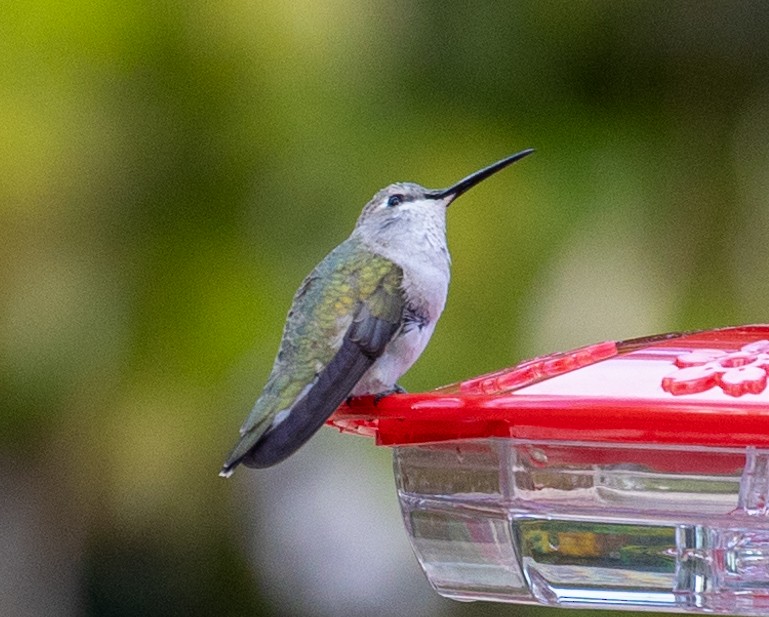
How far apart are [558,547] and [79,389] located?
3228mm

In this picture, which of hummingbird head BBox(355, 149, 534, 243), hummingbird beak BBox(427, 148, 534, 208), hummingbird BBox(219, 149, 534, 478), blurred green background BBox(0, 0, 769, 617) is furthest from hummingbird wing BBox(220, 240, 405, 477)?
blurred green background BBox(0, 0, 769, 617)

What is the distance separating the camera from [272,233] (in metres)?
5.26

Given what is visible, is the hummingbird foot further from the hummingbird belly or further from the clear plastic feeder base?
the clear plastic feeder base

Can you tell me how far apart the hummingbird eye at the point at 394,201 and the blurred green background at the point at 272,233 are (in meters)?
0.79

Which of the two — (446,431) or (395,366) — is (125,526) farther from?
(446,431)

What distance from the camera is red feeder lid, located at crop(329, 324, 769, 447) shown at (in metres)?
2.12

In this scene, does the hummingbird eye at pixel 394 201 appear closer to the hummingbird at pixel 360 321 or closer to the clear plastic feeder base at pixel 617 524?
the hummingbird at pixel 360 321

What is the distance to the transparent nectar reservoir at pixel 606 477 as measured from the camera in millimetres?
2195

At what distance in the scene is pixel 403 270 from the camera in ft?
11.8

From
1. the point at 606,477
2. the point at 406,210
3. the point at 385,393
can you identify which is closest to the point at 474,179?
the point at 406,210

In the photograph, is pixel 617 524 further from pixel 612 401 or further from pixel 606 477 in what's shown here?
pixel 612 401

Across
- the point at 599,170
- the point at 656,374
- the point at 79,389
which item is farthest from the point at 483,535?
the point at 79,389

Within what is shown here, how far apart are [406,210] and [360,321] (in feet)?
2.36

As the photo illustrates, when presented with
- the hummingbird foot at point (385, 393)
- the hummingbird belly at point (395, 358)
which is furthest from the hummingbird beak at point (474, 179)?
the hummingbird foot at point (385, 393)
